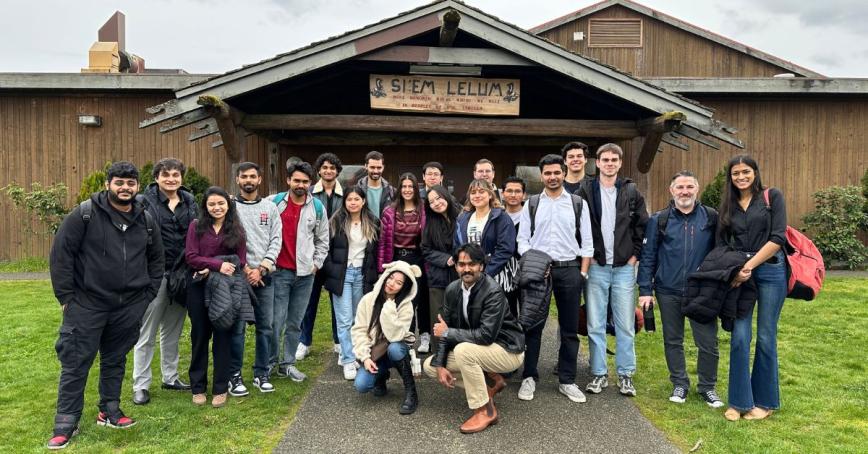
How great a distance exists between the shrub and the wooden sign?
663cm

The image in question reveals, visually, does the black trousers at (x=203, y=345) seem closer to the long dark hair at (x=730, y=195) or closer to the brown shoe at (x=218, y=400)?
the brown shoe at (x=218, y=400)

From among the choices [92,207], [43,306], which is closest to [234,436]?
Answer: [92,207]

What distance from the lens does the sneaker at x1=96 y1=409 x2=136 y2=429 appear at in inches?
156

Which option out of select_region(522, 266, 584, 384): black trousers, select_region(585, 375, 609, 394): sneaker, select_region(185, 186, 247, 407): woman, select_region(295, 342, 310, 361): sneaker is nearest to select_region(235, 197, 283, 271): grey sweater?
select_region(185, 186, 247, 407): woman

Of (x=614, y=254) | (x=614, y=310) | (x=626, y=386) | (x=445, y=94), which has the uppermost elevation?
(x=445, y=94)

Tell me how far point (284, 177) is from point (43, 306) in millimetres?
4400

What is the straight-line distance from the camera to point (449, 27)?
693cm

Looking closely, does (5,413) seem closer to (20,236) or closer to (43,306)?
(43,306)

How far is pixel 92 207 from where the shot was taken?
3768 millimetres

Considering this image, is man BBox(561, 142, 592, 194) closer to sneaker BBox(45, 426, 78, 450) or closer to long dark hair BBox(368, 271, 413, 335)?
long dark hair BBox(368, 271, 413, 335)

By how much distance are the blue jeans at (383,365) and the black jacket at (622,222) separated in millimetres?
1693

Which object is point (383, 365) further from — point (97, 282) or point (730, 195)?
point (730, 195)

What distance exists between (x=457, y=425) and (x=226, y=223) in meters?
2.22

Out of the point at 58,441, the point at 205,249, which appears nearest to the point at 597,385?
the point at 205,249
